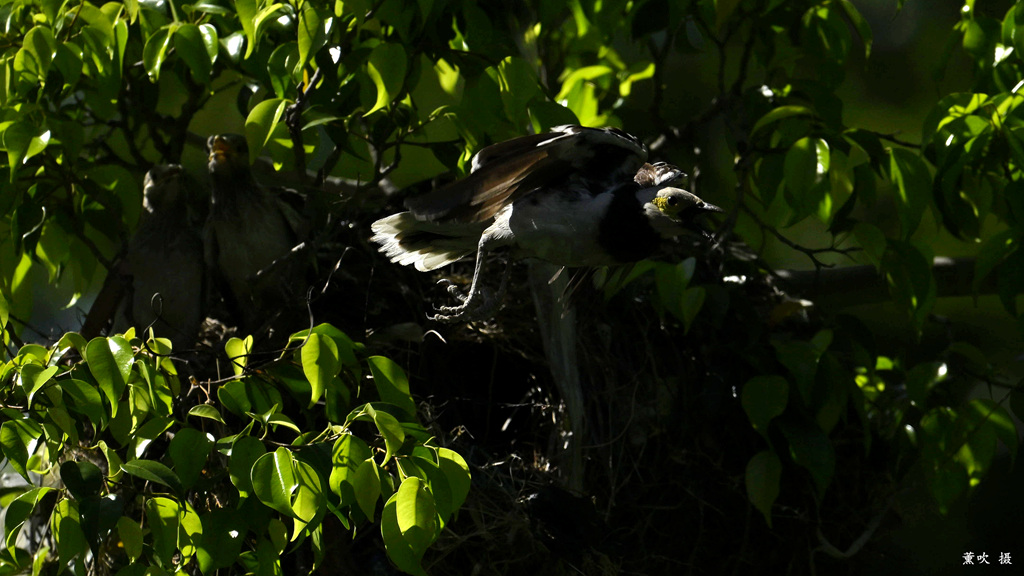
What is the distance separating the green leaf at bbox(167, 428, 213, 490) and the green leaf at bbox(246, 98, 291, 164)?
55cm

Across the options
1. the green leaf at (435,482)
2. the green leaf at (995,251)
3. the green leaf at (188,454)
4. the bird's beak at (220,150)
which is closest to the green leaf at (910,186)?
the green leaf at (995,251)

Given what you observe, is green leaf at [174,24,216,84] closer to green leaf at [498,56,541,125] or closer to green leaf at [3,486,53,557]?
green leaf at [498,56,541,125]

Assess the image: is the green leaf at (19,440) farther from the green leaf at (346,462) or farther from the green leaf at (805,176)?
the green leaf at (805,176)

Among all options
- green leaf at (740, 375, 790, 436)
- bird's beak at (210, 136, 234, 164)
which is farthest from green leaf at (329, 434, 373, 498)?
bird's beak at (210, 136, 234, 164)

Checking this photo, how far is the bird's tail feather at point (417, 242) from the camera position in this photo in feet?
7.69

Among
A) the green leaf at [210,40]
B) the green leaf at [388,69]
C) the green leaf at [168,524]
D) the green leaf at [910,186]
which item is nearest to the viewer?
the green leaf at [168,524]

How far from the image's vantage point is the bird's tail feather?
2344mm

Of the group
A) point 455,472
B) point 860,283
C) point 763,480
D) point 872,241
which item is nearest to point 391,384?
point 455,472

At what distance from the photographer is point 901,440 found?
9.34ft

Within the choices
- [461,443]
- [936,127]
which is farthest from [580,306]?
[936,127]

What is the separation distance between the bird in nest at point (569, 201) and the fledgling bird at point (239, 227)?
1092 mm

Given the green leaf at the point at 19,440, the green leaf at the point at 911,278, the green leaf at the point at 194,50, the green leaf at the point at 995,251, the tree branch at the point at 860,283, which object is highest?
the green leaf at the point at 194,50

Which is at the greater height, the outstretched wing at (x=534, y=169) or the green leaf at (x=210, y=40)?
the green leaf at (x=210, y=40)

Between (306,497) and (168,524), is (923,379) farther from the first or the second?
(168,524)
